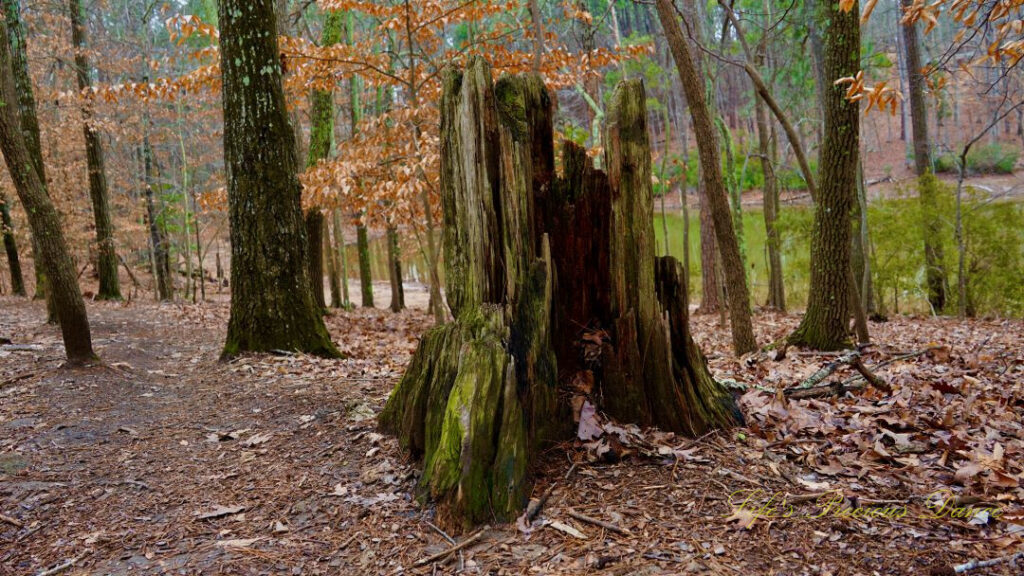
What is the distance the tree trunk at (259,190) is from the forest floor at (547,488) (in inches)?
66.5

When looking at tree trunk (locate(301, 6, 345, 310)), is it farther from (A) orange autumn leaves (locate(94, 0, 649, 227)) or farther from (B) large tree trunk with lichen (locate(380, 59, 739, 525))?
(B) large tree trunk with lichen (locate(380, 59, 739, 525))

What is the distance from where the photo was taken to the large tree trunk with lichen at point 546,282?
3400mm

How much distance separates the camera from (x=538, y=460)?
324 centimetres

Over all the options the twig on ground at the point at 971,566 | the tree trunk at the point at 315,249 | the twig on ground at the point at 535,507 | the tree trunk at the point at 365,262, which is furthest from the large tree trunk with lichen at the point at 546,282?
the tree trunk at the point at 365,262

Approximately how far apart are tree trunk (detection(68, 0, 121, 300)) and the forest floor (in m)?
10.8

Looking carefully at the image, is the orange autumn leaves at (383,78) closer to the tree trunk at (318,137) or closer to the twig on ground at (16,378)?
the tree trunk at (318,137)

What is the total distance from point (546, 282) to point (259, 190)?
4.35 m

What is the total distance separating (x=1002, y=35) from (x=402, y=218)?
833cm

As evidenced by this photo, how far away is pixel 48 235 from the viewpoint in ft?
19.3

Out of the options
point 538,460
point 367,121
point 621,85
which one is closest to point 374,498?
point 538,460

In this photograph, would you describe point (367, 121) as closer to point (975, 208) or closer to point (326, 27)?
point (326, 27)

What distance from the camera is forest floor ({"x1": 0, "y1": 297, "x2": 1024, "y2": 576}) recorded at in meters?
2.53

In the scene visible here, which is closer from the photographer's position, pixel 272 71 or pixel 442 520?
pixel 442 520

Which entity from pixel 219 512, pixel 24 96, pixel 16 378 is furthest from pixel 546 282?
pixel 24 96
